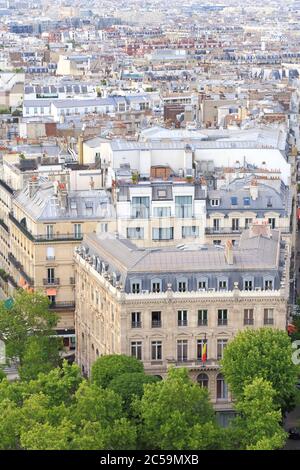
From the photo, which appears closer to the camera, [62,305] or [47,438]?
[47,438]

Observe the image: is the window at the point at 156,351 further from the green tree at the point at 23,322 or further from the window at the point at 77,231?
the window at the point at 77,231

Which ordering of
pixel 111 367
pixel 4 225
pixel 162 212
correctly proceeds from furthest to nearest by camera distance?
pixel 4 225, pixel 162 212, pixel 111 367

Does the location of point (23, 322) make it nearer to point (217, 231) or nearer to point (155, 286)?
point (155, 286)

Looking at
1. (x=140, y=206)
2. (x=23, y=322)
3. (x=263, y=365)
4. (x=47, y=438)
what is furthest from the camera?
(x=140, y=206)

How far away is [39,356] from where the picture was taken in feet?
271

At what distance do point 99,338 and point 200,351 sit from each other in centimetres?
628

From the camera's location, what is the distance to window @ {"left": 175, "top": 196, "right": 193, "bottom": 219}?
92375mm

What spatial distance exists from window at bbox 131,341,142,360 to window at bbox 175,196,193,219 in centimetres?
1463

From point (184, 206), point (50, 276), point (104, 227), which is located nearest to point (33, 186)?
point (104, 227)

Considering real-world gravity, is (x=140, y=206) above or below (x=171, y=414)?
above

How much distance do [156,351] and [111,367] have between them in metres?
4.63

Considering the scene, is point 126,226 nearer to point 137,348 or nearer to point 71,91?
point 137,348

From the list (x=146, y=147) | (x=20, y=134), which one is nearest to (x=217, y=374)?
(x=146, y=147)

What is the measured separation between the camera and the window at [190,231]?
92250 millimetres
